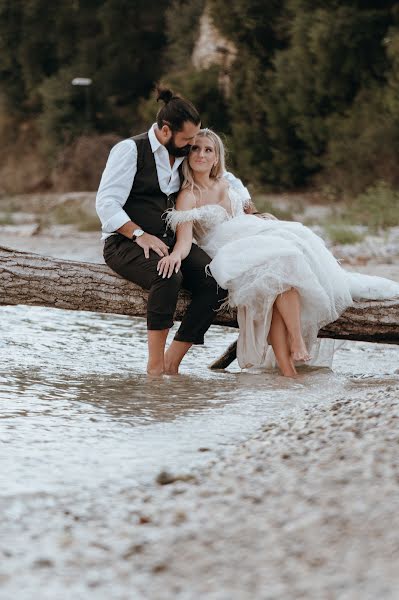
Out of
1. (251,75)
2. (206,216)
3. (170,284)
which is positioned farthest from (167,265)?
(251,75)

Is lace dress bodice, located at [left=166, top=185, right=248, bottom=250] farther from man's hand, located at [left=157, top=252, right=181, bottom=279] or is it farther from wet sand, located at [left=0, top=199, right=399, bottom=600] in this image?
wet sand, located at [left=0, top=199, right=399, bottom=600]

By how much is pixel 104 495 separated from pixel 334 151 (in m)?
15.8

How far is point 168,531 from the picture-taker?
114 inches

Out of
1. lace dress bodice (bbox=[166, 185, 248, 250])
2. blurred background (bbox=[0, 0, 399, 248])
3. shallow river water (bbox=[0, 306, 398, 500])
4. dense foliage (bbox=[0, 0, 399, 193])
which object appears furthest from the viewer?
dense foliage (bbox=[0, 0, 399, 193])

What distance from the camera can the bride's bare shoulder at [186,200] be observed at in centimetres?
571

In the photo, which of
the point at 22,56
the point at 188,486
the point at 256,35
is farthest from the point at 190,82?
the point at 188,486

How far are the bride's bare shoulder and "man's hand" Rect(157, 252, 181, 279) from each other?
0.39 metres

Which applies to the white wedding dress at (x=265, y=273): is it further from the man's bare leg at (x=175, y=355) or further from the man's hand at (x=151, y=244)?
the man's bare leg at (x=175, y=355)

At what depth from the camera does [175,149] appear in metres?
5.62

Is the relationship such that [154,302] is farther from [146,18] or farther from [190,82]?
[146,18]

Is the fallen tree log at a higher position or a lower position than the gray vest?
lower

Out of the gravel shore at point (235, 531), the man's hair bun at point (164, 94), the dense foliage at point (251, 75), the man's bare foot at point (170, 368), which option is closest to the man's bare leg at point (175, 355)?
the man's bare foot at point (170, 368)

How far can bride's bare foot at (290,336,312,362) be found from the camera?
18.3 ft

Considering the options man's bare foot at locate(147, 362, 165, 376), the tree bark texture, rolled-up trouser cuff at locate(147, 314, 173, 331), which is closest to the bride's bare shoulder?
the tree bark texture
